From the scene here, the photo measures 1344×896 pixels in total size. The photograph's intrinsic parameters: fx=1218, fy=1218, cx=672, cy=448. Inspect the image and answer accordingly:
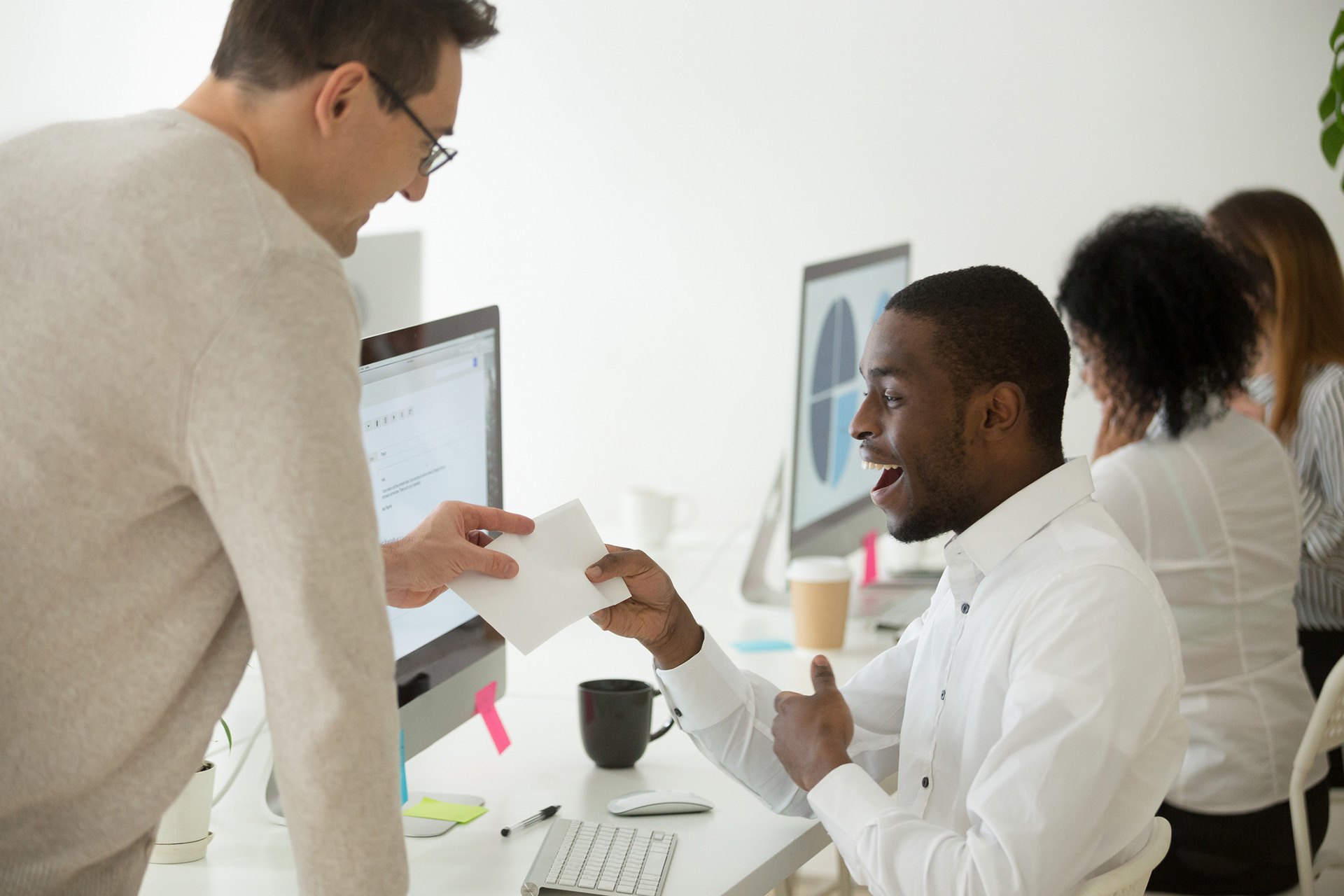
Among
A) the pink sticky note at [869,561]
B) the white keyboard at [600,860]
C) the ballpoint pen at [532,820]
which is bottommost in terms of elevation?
the pink sticky note at [869,561]

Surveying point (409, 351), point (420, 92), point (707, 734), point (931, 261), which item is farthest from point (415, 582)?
point (931, 261)

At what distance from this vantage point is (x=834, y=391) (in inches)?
95.0

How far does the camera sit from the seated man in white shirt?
40.6 inches

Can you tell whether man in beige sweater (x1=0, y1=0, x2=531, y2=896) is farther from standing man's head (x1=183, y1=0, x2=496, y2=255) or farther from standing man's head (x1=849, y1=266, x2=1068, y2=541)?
standing man's head (x1=849, y1=266, x2=1068, y2=541)

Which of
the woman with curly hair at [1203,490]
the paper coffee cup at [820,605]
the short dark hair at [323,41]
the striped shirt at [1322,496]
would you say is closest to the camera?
the short dark hair at [323,41]

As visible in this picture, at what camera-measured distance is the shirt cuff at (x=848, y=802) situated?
112 centimetres

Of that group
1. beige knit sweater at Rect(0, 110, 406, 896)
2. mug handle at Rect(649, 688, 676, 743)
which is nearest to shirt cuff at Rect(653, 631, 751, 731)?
mug handle at Rect(649, 688, 676, 743)

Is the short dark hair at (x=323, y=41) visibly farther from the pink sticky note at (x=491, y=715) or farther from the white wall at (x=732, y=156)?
the white wall at (x=732, y=156)

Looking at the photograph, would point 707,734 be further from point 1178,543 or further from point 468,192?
point 468,192

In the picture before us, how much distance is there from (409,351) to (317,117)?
18.8 inches

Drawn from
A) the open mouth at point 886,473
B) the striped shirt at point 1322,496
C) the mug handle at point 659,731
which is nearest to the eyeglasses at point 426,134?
the open mouth at point 886,473

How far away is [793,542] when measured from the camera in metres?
2.29

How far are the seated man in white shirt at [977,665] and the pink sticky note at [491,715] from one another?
0.70 feet

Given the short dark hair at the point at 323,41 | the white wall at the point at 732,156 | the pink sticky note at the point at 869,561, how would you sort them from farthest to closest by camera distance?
the white wall at the point at 732,156
the pink sticky note at the point at 869,561
the short dark hair at the point at 323,41
